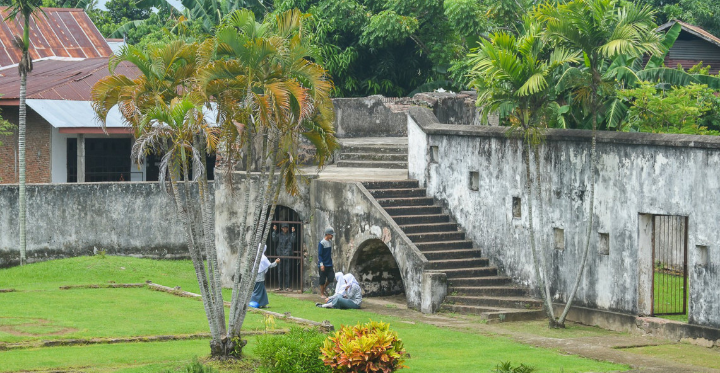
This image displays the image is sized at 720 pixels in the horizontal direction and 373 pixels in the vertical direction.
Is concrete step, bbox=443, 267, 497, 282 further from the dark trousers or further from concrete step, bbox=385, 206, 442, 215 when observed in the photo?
the dark trousers

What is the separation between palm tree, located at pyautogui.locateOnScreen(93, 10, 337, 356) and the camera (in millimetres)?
12852

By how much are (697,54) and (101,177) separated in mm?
16931

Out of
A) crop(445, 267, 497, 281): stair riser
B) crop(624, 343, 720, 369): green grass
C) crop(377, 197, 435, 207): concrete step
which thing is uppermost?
crop(377, 197, 435, 207): concrete step

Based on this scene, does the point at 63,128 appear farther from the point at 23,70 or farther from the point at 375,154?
the point at 375,154

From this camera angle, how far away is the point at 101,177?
1176 inches

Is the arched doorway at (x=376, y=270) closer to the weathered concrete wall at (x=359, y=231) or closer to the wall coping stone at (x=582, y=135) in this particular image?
the weathered concrete wall at (x=359, y=231)

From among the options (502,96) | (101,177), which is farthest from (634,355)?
(101,177)

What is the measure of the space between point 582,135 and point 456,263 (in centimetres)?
364

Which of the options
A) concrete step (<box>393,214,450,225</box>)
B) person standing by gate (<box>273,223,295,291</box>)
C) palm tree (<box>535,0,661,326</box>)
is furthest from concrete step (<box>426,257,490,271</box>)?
person standing by gate (<box>273,223,295,291</box>)

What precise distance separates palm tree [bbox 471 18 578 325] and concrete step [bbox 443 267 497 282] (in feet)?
5.00

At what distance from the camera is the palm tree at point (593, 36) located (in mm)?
15617

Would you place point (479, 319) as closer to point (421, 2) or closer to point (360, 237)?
point (360, 237)

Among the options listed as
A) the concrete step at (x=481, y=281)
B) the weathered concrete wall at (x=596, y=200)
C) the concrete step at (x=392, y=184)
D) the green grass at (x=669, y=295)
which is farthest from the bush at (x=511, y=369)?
the concrete step at (x=392, y=184)

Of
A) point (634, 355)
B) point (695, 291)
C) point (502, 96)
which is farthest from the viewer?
point (502, 96)
